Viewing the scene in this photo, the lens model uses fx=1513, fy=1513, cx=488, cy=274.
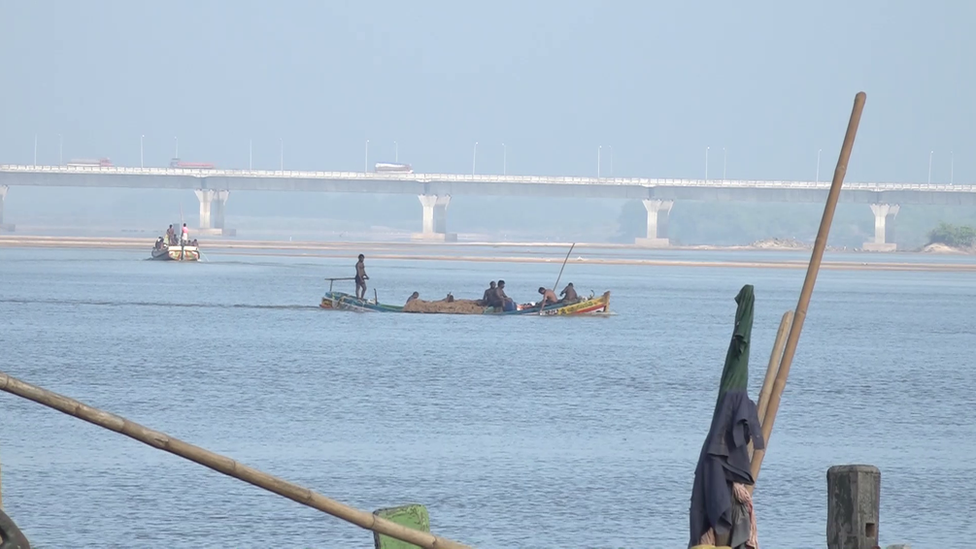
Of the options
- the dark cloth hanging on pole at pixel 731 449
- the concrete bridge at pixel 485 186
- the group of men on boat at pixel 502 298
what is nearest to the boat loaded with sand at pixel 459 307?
the group of men on boat at pixel 502 298

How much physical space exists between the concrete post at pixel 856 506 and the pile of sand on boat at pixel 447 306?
141 feet

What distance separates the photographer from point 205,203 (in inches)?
7062

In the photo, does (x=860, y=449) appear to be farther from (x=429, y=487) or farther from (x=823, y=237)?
(x=823, y=237)

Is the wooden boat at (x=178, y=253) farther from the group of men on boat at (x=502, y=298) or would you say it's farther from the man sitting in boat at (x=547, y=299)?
the man sitting in boat at (x=547, y=299)

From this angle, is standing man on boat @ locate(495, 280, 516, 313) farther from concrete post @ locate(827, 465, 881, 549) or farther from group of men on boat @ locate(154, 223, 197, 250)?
group of men on boat @ locate(154, 223, 197, 250)

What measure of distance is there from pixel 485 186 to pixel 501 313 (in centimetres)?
12003

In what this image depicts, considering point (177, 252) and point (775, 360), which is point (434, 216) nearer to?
point (177, 252)

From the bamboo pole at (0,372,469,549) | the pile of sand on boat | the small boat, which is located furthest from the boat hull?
the bamboo pole at (0,372,469,549)

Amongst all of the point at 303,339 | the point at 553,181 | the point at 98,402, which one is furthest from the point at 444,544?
the point at 553,181

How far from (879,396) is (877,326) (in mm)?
28459

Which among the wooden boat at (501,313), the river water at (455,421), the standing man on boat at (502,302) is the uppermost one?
the standing man on boat at (502,302)

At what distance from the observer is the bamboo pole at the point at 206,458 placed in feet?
28.5

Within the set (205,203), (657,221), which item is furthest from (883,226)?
(205,203)

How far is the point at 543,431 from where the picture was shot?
2794 centimetres
